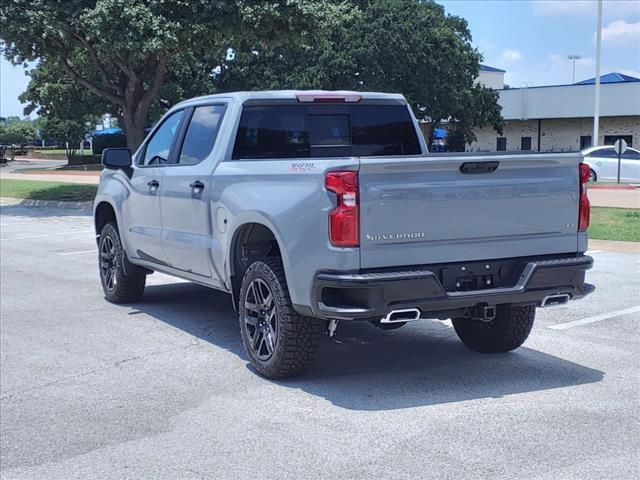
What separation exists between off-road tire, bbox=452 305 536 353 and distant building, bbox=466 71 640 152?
3982cm

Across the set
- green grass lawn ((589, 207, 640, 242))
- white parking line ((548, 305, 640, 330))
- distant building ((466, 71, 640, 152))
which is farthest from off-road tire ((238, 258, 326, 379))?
distant building ((466, 71, 640, 152))

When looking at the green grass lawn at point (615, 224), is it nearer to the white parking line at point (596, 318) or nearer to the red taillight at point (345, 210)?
the white parking line at point (596, 318)

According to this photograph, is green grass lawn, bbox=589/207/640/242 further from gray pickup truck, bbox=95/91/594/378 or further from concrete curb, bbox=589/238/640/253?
gray pickup truck, bbox=95/91/594/378

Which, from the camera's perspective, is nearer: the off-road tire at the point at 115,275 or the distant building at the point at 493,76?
the off-road tire at the point at 115,275

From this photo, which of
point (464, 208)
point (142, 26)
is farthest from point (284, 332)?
point (142, 26)

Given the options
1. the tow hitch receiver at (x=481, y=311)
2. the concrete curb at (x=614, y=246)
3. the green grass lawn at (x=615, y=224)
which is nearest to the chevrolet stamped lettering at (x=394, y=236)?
the tow hitch receiver at (x=481, y=311)

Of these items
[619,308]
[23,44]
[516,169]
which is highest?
[23,44]

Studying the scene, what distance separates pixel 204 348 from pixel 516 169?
311cm

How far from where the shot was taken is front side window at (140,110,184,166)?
7.87 metres

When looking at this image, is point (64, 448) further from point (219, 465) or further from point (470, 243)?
point (470, 243)

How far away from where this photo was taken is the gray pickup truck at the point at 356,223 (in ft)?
17.3

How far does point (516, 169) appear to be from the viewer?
571 cm

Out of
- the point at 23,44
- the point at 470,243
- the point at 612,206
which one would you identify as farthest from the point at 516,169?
the point at 23,44

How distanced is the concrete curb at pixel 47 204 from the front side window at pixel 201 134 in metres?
16.1
